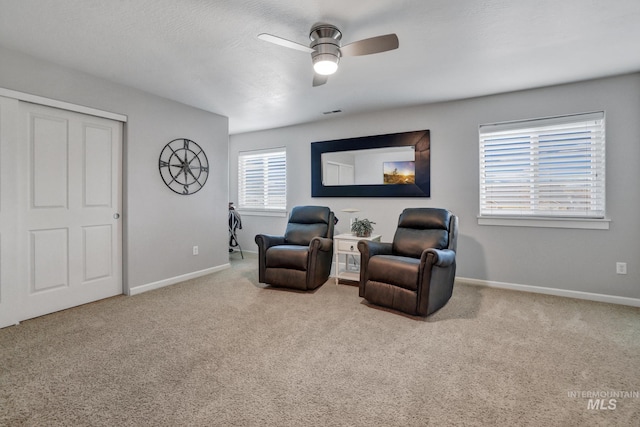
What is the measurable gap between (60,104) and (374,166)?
368 cm

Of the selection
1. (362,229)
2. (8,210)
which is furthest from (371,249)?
(8,210)

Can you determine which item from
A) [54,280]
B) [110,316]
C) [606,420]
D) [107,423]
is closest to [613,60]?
[606,420]

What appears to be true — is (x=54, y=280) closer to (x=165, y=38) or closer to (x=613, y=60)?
(x=165, y=38)

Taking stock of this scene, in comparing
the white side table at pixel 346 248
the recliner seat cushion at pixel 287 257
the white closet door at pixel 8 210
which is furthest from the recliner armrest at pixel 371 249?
the white closet door at pixel 8 210

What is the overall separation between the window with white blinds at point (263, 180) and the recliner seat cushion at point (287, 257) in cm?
187

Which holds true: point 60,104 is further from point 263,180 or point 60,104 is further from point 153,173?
point 263,180

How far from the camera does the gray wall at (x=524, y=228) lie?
3.15 m

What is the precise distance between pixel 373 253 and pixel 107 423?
250 centimetres

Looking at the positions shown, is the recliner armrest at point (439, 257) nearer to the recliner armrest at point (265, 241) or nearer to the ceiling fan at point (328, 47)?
the ceiling fan at point (328, 47)

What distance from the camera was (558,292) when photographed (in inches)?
137

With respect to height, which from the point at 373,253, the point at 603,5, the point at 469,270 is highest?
the point at 603,5

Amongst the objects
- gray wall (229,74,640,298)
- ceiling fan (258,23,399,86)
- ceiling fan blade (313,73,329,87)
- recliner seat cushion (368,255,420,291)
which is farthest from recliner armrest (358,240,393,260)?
ceiling fan (258,23,399,86)

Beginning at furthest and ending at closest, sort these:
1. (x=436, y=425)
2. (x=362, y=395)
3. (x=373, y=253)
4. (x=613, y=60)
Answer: (x=373, y=253) < (x=613, y=60) < (x=362, y=395) < (x=436, y=425)

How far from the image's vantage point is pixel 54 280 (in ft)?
9.73
